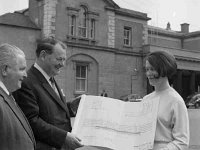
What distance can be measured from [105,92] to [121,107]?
2956 cm

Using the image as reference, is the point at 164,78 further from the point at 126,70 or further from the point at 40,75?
the point at 126,70

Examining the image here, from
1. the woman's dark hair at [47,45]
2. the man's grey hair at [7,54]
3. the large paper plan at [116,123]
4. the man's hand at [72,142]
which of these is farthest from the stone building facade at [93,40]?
the man's grey hair at [7,54]

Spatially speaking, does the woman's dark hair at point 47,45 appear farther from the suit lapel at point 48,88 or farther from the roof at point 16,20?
the roof at point 16,20

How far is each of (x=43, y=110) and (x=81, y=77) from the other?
91.2ft

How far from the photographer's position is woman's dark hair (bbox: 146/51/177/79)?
9.11 ft

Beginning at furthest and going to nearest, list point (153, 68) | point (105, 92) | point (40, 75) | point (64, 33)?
point (105, 92) → point (64, 33) → point (40, 75) → point (153, 68)

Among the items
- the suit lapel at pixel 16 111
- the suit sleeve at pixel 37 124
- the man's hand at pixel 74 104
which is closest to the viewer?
the suit lapel at pixel 16 111

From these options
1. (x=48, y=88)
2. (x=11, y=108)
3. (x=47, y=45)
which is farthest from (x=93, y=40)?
(x=11, y=108)

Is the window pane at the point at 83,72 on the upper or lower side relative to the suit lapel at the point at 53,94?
upper

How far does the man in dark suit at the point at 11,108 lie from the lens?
8.25ft

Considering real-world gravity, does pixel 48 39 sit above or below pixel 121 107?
above

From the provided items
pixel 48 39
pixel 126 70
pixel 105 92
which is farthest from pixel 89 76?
pixel 48 39

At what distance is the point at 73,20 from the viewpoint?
3117cm

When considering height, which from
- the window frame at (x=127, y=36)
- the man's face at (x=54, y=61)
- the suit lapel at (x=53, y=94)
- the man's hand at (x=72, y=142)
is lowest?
the man's hand at (x=72, y=142)
